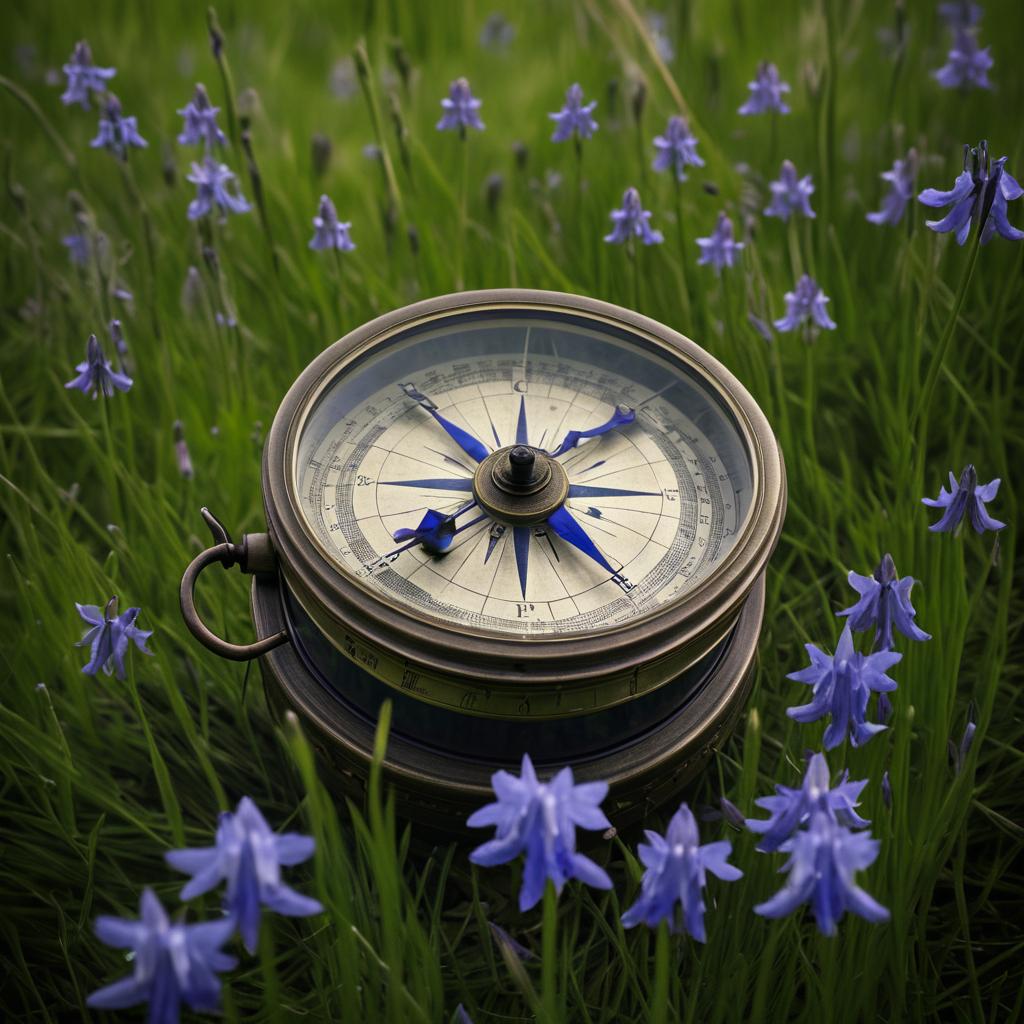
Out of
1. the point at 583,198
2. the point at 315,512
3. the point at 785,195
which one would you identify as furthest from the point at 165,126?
the point at 315,512

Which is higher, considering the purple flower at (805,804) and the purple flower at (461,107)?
the purple flower at (461,107)

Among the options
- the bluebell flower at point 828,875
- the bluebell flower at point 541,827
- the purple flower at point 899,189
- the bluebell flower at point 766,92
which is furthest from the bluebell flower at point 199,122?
the bluebell flower at point 828,875

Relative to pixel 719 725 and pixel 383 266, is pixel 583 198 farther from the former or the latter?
pixel 719 725

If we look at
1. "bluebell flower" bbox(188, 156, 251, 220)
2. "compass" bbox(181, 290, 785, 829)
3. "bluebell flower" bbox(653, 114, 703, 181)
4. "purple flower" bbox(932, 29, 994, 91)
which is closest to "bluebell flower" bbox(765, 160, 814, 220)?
"bluebell flower" bbox(653, 114, 703, 181)

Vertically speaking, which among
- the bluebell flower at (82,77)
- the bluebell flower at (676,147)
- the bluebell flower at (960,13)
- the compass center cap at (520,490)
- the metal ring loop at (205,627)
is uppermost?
the bluebell flower at (960,13)

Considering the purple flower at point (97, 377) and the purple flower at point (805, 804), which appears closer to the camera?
the purple flower at point (805, 804)

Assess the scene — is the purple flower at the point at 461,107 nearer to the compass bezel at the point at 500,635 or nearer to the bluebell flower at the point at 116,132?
the bluebell flower at the point at 116,132
